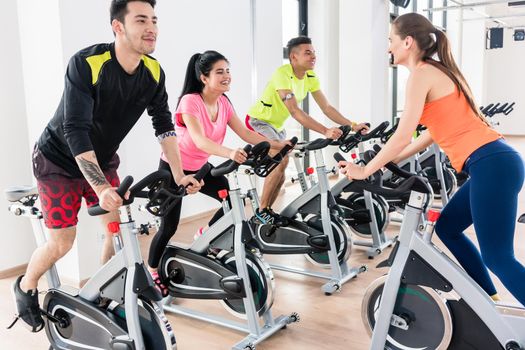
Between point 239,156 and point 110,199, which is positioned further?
point 239,156

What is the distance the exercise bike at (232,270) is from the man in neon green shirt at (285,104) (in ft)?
2.81

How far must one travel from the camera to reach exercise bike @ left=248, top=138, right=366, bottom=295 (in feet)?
11.1

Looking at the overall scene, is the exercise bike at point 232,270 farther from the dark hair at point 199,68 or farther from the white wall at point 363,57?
the white wall at point 363,57

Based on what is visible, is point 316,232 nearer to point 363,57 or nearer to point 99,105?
point 99,105

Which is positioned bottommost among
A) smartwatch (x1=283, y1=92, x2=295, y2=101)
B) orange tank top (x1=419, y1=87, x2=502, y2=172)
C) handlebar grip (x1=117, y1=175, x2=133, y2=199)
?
handlebar grip (x1=117, y1=175, x2=133, y2=199)

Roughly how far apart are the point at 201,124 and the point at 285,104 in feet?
3.61

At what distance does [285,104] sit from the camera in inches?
151

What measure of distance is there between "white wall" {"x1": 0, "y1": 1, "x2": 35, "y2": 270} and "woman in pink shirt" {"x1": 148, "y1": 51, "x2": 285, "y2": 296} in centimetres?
149

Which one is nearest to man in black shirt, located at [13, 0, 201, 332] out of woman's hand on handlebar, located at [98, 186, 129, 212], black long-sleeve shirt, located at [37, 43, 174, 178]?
black long-sleeve shirt, located at [37, 43, 174, 178]

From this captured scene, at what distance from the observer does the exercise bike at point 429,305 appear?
1946 mm

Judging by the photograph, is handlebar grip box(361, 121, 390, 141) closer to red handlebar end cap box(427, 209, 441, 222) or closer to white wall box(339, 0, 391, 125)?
red handlebar end cap box(427, 209, 441, 222)

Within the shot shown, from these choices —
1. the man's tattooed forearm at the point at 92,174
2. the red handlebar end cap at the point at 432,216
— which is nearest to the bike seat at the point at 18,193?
the man's tattooed forearm at the point at 92,174

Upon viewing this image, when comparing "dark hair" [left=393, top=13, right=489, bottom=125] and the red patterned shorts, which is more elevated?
"dark hair" [left=393, top=13, right=489, bottom=125]

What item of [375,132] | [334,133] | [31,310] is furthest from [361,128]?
[31,310]
